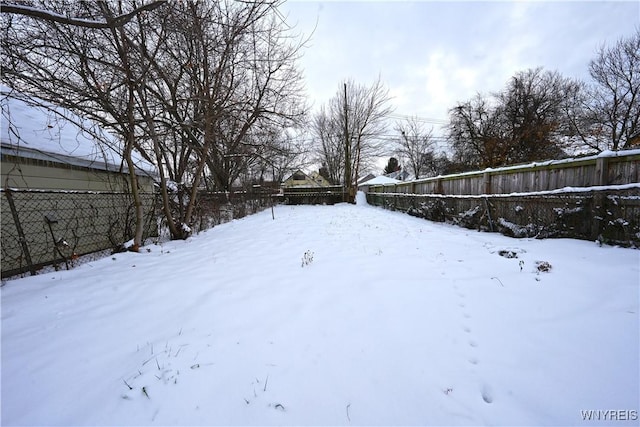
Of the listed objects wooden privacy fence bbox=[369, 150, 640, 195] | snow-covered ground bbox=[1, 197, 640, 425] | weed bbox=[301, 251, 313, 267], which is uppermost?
wooden privacy fence bbox=[369, 150, 640, 195]

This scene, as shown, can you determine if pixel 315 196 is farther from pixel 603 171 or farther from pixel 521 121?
pixel 521 121

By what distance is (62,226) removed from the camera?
4.61 meters

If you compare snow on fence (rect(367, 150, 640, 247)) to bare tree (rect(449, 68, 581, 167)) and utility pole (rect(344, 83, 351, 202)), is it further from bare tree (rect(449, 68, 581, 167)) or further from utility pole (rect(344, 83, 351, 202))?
bare tree (rect(449, 68, 581, 167))

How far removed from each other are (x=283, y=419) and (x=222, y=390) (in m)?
0.41

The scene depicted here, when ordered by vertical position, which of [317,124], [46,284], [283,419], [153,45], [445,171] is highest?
[317,124]

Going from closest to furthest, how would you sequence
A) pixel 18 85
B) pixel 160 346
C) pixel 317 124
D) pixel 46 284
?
1. pixel 160 346
2. pixel 46 284
3. pixel 18 85
4. pixel 317 124

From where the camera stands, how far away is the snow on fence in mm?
3168

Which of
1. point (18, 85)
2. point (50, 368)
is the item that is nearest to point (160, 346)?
point (50, 368)

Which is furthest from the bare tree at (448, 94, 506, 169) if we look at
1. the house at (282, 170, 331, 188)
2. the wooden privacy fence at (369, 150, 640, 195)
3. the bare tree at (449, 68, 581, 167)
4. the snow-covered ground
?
the house at (282, 170, 331, 188)

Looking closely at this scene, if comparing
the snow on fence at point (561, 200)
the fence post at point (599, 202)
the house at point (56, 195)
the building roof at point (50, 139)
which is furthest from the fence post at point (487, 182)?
the house at point (56, 195)

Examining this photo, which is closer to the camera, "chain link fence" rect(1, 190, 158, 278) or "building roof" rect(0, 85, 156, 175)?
"chain link fence" rect(1, 190, 158, 278)

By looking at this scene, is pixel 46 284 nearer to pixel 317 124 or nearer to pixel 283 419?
pixel 283 419

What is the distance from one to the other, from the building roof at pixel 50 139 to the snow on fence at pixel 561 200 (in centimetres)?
745

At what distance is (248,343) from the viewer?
1.76 meters
